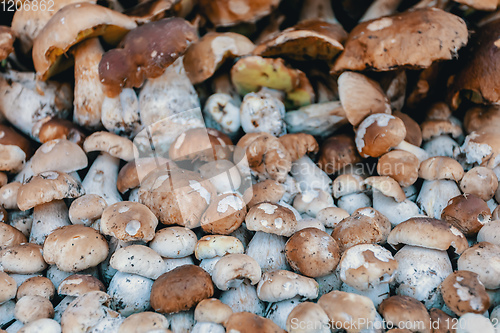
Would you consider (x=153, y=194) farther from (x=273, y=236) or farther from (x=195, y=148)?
(x=273, y=236)


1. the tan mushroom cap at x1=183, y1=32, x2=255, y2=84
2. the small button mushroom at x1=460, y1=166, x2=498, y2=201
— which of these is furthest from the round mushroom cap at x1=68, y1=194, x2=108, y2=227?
the small button mushroom at x1=460, y1=166, x2=498, y2=201

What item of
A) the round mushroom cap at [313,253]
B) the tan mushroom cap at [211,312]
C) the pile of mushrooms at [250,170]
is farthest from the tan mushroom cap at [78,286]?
the round mushroom cap at [313,253]

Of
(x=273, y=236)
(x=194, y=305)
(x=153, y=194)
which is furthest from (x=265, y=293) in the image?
(x=153, y=194)

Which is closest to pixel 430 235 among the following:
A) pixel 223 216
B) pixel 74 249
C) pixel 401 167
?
pixel 401 167

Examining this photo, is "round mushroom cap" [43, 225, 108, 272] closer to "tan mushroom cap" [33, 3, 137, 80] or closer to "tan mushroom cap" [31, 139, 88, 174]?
"tan mushroom cap" [31, 139, 88, 174]

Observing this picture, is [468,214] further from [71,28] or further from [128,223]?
[71,28]

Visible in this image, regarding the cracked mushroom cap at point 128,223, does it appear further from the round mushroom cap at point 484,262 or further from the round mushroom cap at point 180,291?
the round mushroom cap at point 484,262
